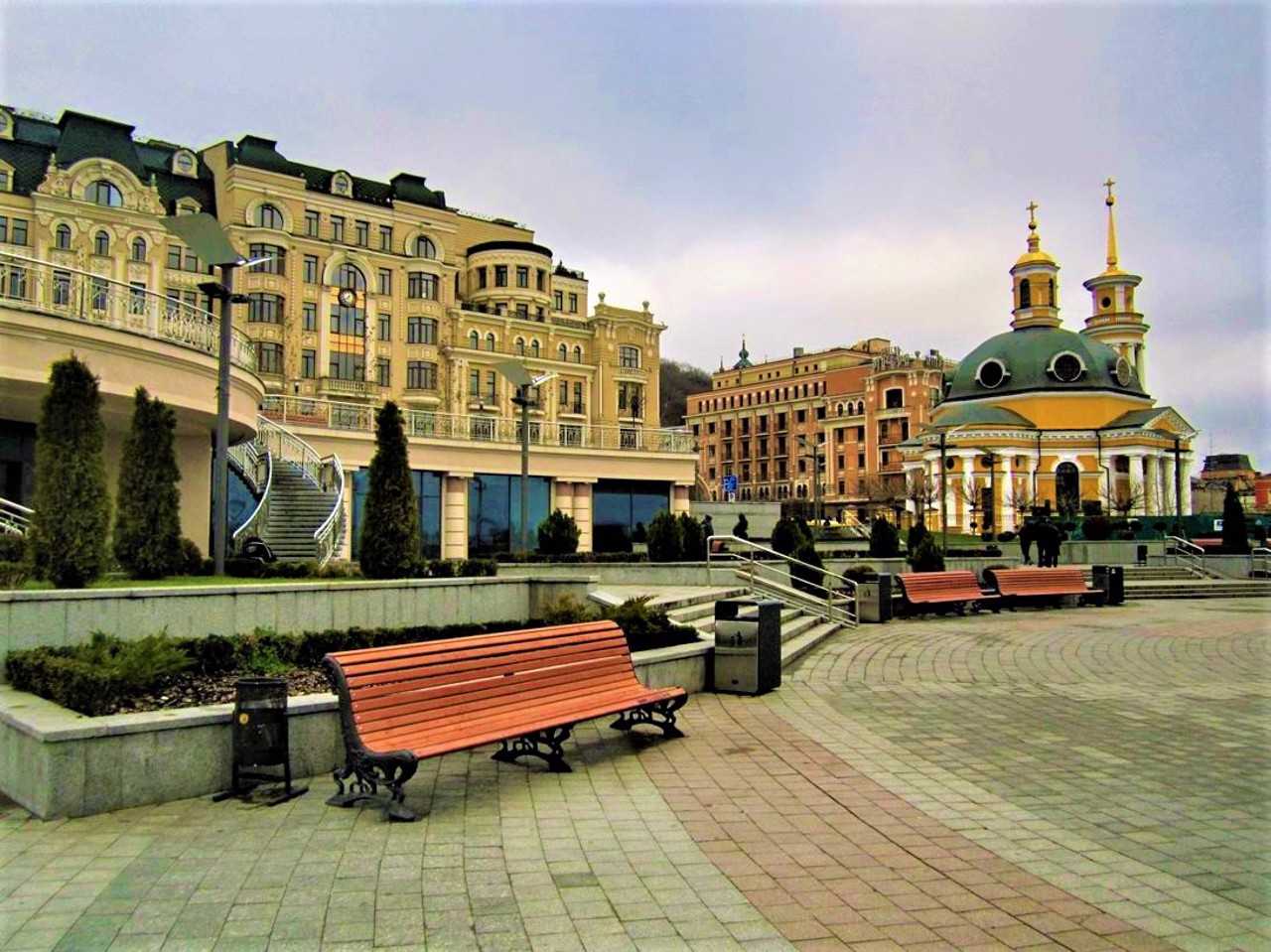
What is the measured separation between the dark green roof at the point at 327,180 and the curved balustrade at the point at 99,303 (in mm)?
45324

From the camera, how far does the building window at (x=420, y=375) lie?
61.4m

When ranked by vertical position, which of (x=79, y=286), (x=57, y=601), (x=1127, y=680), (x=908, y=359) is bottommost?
(x=1127, y=680)

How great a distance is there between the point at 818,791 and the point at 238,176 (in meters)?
57.0

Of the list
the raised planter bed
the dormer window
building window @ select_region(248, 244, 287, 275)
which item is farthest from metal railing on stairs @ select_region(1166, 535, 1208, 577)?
the dormer window

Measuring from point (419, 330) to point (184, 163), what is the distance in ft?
55.6

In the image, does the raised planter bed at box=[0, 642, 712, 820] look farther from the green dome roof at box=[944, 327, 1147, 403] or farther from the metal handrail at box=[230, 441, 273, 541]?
the green dome roof at box=[944, 327, 1147, 403]

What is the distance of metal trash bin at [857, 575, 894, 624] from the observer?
18.3 m

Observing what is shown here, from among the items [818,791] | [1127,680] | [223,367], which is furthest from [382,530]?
[1127,680]

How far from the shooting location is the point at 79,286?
13.9 meters

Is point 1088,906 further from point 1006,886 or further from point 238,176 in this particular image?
point 238,176

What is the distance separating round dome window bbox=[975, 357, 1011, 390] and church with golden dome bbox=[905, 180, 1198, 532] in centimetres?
9

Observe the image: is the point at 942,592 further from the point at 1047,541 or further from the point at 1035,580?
the point at 1047,541

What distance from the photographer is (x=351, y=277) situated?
5938 cm

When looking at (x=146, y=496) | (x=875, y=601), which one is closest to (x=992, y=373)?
(x=875, y=601)
